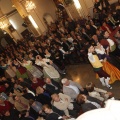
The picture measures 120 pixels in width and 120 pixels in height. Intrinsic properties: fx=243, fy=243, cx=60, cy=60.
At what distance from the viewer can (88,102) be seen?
5.26 m

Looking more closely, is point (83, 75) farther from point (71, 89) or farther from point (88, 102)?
point (88, 102)

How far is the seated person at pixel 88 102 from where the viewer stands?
515 centimetres

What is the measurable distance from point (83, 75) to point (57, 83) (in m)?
1.77

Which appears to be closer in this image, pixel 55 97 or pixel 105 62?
pixel 55 97

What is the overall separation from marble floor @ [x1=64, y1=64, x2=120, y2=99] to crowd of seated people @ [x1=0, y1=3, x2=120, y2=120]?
0.30 metres

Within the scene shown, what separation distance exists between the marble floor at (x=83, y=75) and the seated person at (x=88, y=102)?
1897 mm

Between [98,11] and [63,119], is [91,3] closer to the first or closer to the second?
[98,11]

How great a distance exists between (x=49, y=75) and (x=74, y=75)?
5.03 feet

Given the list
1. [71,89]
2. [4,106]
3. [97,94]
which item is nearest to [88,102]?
[97,94]

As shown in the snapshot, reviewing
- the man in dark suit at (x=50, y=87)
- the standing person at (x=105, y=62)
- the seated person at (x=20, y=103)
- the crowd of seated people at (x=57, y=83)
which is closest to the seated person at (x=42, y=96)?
the crowd of seated people at (x=57, y=83)

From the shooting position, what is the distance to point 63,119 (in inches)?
213

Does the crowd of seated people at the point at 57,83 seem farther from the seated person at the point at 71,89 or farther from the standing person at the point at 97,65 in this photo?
the standing person at the point at 97,65

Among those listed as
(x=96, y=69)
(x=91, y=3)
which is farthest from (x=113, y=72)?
(x=91, y=3)

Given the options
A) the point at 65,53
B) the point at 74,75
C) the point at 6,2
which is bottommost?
the point at 74,75
